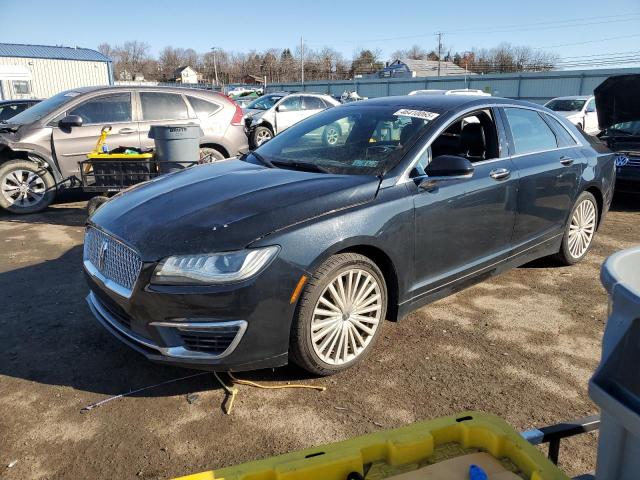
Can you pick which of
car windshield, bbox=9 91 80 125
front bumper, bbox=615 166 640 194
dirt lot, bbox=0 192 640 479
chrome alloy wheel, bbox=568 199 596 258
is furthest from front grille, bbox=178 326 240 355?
front bumper, bbox=615 166 640 194

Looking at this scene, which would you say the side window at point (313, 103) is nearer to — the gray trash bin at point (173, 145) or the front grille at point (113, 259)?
the gray trash bin at point (173, 145)

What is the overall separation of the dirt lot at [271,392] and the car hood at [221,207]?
88 cm

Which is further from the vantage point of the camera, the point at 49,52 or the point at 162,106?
the point at 49,52

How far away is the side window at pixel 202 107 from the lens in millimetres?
8062

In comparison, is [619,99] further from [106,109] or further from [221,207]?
[106,109]

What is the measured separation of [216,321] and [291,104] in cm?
1414

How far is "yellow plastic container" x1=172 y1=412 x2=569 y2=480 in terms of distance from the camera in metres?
1.34

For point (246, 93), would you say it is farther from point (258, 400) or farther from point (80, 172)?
point (258, 400)

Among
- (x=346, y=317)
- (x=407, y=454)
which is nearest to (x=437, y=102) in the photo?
(x=346, y=317)

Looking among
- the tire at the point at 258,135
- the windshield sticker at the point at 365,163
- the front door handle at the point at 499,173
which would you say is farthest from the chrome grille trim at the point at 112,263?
the tire at the point at 258,135

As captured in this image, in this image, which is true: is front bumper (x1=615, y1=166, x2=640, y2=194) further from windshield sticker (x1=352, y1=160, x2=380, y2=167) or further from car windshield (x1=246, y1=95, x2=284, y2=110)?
car windshield (x1=246, y1=95, x2=284, y2=110)

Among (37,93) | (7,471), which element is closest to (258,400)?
(7,471)

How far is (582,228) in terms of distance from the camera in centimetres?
501

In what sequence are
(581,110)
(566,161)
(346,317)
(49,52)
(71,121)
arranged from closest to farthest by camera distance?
(346,317) → (566,161) → (71,121) → (581,110) → (49,52)
